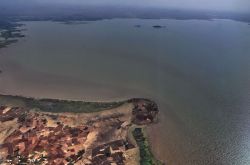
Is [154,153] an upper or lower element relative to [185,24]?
lower

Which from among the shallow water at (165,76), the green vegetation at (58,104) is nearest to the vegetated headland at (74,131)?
the green vegetation at (58,104)

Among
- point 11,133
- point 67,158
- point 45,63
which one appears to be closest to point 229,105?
point 67,158

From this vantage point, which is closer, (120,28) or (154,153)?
(154,153)

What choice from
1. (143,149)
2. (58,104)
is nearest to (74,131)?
(58,104)

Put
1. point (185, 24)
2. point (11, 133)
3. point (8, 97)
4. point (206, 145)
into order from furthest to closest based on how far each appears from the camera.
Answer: point (185, 24)
point (8, 97)
point (11, 133)
point (206, 145)

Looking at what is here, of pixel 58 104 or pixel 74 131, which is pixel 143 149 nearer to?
pixel 74 131

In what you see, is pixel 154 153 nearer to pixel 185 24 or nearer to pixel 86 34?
pixel 86 34

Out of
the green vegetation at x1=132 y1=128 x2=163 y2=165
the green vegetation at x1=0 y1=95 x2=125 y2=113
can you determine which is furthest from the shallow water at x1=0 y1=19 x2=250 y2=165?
the green vegetation at x1=0 y1=95 x2=125 y2=113

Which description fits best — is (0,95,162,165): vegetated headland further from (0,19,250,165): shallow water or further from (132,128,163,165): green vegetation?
(0,19,250,165): shallow water
